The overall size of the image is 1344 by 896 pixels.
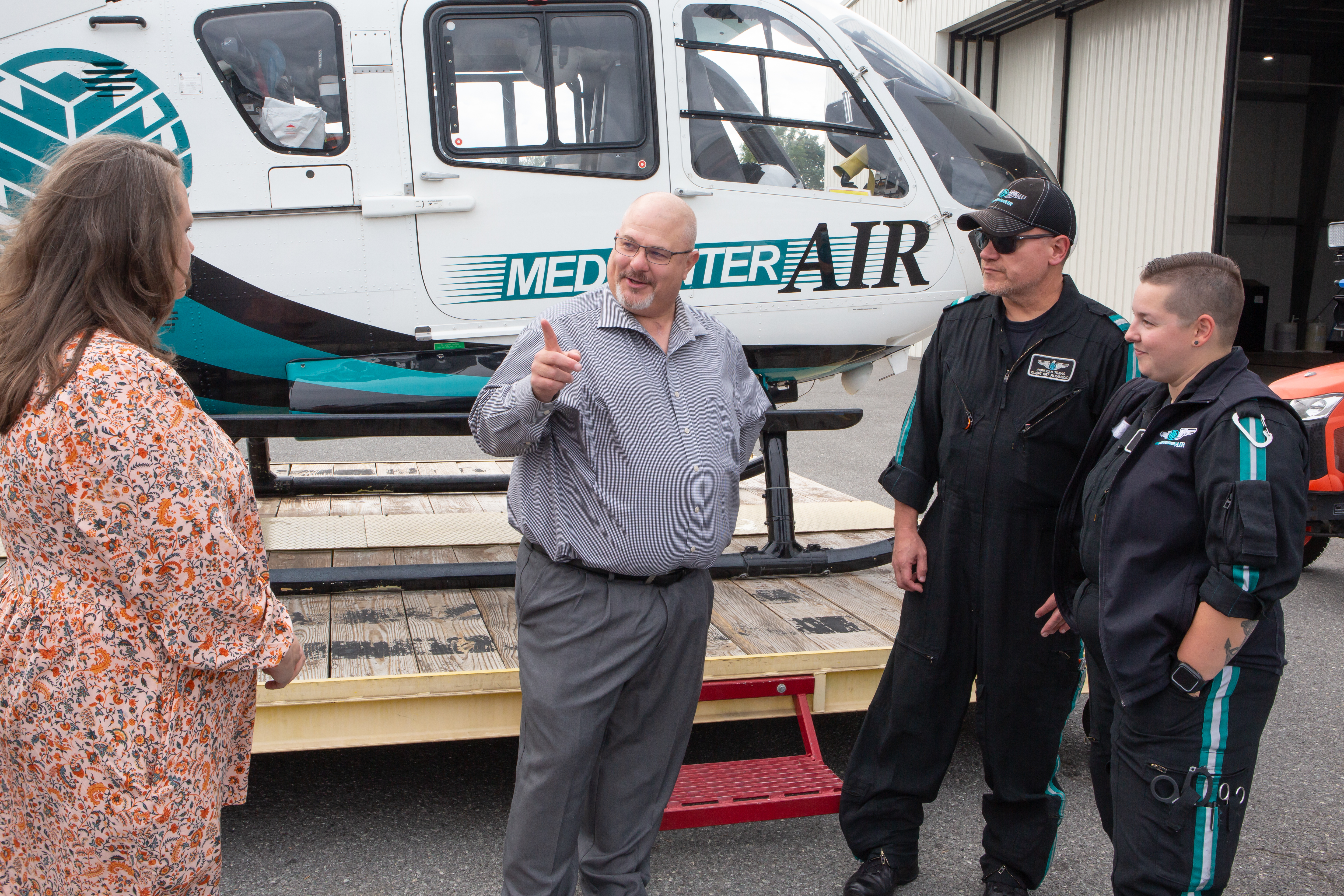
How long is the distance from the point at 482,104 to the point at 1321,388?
15.4 ft

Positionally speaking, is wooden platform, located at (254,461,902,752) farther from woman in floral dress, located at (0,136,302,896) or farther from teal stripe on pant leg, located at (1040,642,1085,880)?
woman in floral dress, located at (0,136,302,896)

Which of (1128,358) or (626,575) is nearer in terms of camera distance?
(626,575)

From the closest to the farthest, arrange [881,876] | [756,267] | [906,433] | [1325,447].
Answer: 1. [881,876]
2. [906,433]
3. [756,267]
4. [1325,447]

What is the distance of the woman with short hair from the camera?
6.47 feet

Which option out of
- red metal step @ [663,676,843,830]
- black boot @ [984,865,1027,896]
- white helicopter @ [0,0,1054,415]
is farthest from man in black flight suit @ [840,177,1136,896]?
white helicopter @ [0,0,1054,415]

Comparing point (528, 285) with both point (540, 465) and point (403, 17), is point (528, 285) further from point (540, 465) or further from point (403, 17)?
point (540, 465)

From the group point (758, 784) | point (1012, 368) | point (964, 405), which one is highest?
point (1012, 368)

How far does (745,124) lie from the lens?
425 centimetres

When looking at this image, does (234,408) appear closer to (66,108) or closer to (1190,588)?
(66,108)

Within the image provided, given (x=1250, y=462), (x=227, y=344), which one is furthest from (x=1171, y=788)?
(x=227, y=344)

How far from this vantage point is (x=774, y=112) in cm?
433

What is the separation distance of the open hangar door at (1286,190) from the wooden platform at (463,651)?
2058 cm

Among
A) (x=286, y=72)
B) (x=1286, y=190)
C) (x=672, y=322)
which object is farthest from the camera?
(x=1286, y=190)

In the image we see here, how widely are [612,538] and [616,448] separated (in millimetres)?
196
